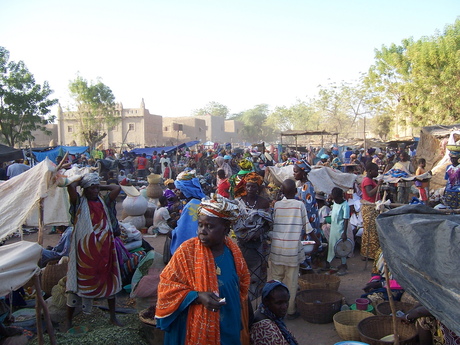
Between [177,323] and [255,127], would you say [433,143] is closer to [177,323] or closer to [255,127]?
[177,323]

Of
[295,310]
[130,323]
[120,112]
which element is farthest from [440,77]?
[120,112]

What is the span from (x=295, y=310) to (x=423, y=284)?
109 inches

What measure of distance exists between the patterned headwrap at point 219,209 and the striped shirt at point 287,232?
1774 mm

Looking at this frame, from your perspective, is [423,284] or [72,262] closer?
[423,284]

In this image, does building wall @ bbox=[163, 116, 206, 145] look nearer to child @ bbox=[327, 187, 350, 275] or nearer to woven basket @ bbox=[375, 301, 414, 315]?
child @ bbox=[327, 187, 350, 275]

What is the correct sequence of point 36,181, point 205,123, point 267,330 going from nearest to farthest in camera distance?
point 267,330 < point 36,181 < point 205,123

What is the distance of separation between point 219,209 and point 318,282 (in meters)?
3.24

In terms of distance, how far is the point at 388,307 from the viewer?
4242 mm

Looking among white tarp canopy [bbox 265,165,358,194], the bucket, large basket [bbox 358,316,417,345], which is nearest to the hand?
large basket [bbox 358,316,417,345]

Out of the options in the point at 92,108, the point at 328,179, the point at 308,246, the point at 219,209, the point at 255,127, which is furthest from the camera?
the point at 255,127

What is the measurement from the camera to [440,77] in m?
21.6

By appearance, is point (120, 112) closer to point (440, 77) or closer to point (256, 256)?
point (440, 77)

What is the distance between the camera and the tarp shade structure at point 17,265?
2691 millimetres

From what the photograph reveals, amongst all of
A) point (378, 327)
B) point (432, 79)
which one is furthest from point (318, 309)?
point (432, 79)
